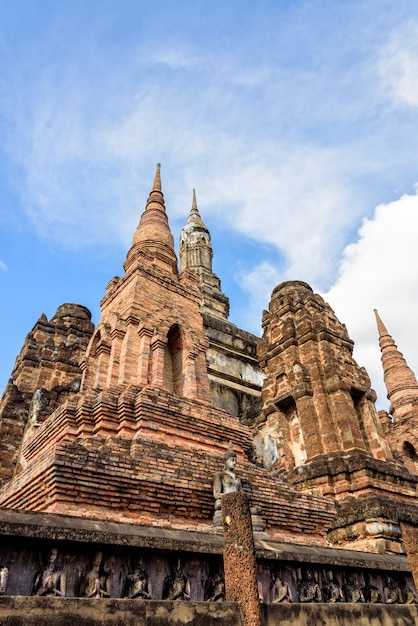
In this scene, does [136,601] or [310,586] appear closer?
[136,601]

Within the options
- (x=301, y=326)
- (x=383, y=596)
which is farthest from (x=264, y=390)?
(x=383, y=596)

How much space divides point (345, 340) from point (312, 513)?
5.59 metres

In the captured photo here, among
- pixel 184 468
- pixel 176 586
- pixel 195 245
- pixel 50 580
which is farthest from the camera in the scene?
pixel 195 245

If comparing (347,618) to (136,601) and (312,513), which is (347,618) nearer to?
(136,601)

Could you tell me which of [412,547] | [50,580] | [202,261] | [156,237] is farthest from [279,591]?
[202,261]

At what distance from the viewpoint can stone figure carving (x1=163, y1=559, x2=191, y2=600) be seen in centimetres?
355

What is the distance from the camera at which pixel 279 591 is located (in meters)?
4.16

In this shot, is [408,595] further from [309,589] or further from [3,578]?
[3,578]

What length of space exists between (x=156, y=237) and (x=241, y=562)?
11495mm

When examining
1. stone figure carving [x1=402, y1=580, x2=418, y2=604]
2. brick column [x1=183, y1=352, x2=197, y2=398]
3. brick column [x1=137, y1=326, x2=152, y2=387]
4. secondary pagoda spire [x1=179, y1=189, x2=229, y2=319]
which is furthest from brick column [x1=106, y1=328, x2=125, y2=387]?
secondary pagoda spire [x1=179, y1=189, x2=229, y2=319]

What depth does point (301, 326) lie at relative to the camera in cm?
1244

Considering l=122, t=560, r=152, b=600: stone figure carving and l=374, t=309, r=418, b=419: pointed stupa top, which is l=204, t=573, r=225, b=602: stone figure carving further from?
l=374, t=309, r=418, b=419: pointed stupa top

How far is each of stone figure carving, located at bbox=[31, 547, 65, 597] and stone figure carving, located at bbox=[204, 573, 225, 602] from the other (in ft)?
4.05

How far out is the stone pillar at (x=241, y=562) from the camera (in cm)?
322
